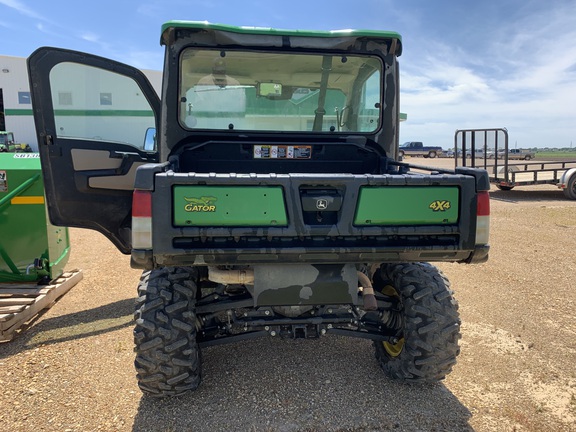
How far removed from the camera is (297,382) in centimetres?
319

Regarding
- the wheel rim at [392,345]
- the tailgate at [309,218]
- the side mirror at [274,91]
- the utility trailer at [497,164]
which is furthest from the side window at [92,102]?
the utility trailer at [497,164]

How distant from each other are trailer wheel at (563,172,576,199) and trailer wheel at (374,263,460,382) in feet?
41.1

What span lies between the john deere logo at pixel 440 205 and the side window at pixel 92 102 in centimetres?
259

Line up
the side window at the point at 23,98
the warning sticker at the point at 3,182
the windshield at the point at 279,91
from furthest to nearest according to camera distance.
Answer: the side window at the point at 23,98 < the warning sticker at the point at 3,182 < the windshield at the point at 279,91

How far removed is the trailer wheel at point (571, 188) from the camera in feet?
43.4

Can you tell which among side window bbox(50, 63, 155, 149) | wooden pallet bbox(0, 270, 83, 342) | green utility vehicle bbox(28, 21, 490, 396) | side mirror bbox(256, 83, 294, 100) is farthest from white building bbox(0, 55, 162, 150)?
side mirror bbox(256, 83, 294, 100)

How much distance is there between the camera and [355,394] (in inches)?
120

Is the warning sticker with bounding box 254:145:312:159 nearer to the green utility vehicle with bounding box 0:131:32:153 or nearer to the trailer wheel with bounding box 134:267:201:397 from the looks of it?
the trailer wheel with bounding box 134:267:201:397

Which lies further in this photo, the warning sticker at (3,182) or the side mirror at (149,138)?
the warning sticker at (3,182)

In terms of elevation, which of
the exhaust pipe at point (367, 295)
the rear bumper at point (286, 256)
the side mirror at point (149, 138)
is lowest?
the exhaust pipe at point (367, 295)

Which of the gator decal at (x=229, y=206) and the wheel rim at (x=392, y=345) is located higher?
the gator decal at (x=229, y=206)

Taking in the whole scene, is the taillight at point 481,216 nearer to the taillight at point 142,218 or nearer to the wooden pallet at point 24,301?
the taillight at point 142,218

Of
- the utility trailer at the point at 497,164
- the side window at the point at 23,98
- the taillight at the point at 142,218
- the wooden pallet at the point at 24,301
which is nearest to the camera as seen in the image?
the taillight at the point at 142,218

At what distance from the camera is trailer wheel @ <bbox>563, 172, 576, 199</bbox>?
521 inches
